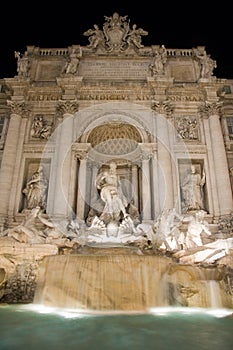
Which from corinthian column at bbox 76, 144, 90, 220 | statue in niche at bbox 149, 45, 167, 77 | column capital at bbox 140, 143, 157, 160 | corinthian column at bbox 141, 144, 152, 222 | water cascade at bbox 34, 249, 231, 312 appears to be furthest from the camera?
statue in niche at bbox 149, 45, 167, 77

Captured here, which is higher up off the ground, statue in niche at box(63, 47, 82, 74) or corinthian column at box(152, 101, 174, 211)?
statue in niche at box(63, 47, 82, 74)

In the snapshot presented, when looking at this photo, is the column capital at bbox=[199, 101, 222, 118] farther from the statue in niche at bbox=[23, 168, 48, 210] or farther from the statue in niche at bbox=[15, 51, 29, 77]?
the statue in niche at bbox=[15, 51, 29, 77]

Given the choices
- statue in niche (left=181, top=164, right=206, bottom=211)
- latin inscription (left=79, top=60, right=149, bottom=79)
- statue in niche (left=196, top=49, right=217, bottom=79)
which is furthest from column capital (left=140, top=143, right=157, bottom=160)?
statue in niche (left=196, top=49, right=217, bottom=79)

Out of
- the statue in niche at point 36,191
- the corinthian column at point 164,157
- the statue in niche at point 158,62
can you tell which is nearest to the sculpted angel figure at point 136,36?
the statue in niche at point 158,62

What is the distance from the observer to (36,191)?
1394 centimetres

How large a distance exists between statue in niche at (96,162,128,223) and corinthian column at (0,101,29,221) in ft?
14.9

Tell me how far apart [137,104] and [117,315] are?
1244cm

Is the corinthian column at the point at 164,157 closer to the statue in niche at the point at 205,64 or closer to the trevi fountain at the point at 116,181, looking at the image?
the trevi fountain at the point at 116,181

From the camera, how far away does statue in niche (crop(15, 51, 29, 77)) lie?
16.6 metres

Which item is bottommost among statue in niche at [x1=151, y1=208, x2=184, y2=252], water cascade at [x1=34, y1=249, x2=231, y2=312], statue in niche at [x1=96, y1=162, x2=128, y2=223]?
water cascade at [x1=34, y1=249, x2=231, y2=312]

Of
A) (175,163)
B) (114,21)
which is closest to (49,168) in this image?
(175,163)

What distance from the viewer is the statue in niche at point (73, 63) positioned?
54.2ft

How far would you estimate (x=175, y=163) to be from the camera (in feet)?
48.0

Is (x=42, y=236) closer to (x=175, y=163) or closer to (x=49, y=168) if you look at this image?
(x=49, y=168)
